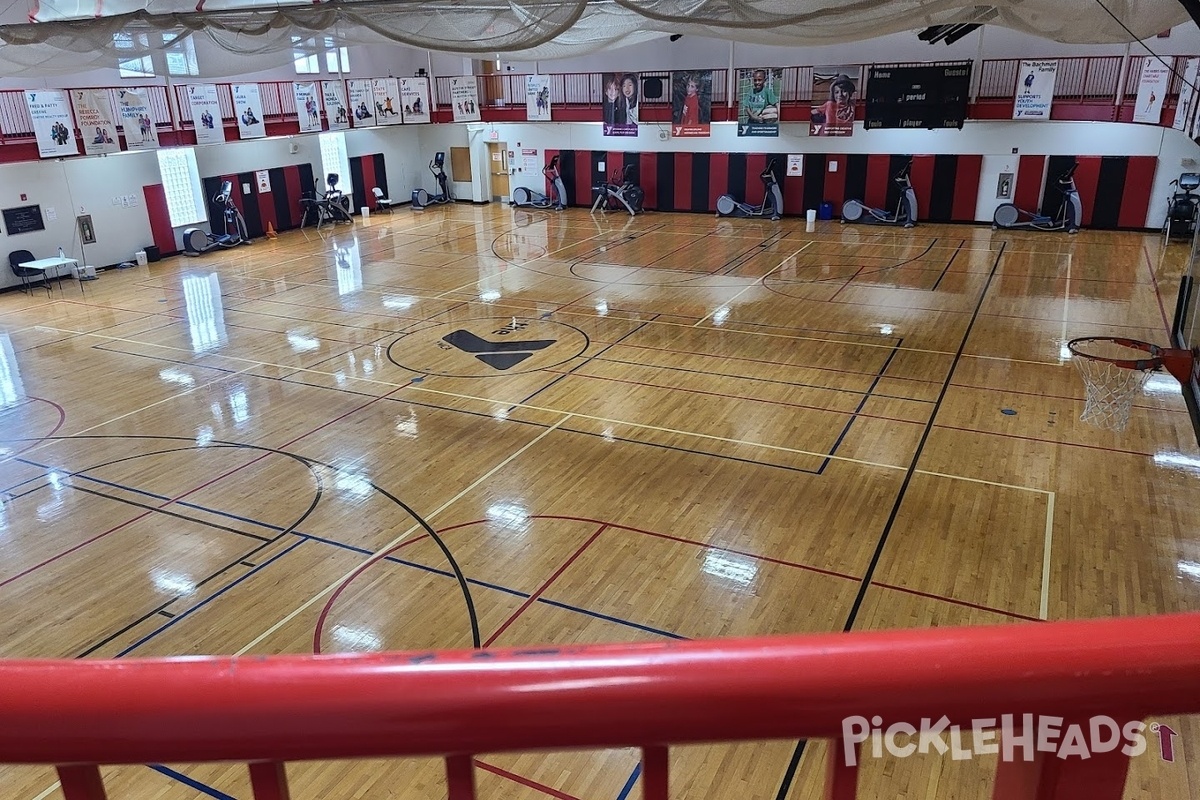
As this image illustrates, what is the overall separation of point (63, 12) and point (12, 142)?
1137cm

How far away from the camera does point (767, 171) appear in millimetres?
27844

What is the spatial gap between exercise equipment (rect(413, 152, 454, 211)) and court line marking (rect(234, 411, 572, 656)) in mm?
23249

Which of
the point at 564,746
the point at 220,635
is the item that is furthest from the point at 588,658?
the point at 220,635

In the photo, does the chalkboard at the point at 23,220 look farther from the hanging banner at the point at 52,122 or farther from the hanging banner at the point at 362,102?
the hanging banner at the point at 362,102

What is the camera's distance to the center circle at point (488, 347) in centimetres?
1398

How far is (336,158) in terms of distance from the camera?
30203mm

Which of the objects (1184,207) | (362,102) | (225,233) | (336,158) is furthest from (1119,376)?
(336,158)

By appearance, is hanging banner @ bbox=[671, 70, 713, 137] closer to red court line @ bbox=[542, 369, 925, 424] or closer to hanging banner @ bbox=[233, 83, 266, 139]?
hanging banner @ bbox=[233, 83, 266, 139]

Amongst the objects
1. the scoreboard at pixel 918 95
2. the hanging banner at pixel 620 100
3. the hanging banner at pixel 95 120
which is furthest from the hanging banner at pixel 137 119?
the scoreboard at pixel 918 95

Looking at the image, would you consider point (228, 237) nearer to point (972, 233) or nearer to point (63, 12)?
point (63, 12)

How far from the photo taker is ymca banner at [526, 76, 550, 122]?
28156 mm

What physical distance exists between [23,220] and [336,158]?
11.7 metres

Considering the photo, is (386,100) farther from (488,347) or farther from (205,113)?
(488,347)

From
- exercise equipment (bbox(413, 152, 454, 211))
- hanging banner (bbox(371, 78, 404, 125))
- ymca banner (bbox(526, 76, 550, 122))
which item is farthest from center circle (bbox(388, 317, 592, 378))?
exercise equipment (bbox(413, 152, 454, 211))
